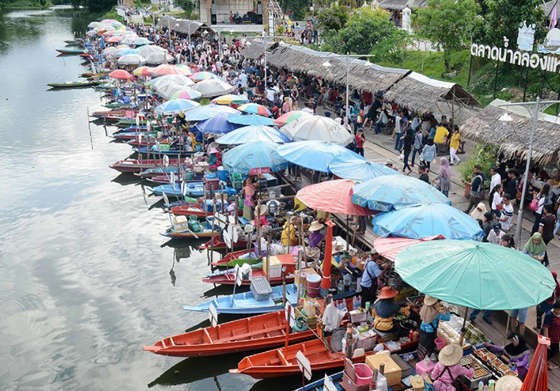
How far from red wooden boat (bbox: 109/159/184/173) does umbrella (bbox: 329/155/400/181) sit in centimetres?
1190

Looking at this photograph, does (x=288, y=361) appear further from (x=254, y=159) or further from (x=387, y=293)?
(x=254, y=159)

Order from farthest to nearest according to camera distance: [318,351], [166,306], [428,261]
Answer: [166,306]
[318,351]
[428,261]

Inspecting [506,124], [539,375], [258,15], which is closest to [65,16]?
[258,15]

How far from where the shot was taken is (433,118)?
72.8 ft

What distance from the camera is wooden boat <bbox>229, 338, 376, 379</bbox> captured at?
1131cm

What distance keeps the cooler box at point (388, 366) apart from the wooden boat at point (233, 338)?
2238 millimetres

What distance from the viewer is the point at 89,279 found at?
55.6 ft

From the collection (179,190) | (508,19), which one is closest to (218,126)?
(179,190)

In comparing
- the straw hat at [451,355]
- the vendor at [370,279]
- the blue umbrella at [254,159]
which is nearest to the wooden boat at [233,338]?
the vendor at [370,279]

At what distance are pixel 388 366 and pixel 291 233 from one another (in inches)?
239

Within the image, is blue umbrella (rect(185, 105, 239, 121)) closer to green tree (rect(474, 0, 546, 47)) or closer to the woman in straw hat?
green tree (rect(474, 0, 546, 47))

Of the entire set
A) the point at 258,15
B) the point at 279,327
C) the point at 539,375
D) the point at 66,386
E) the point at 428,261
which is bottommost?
the point at 66,386

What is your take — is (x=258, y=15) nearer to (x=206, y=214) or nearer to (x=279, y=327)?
(x=206, y=214)

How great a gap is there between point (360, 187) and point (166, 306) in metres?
6.90
